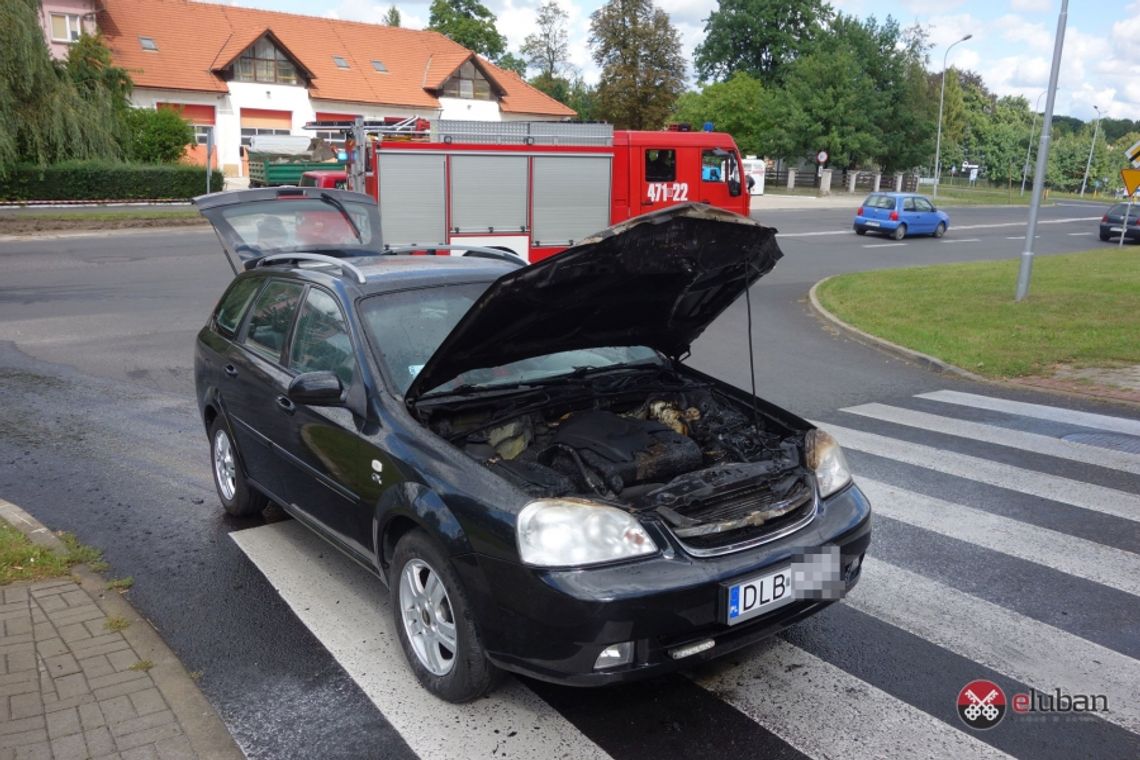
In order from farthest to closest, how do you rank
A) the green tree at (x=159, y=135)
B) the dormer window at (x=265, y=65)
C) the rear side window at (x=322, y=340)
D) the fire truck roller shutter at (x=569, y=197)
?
the dormer window at (x=265, y=65), the green tree at (x=159, y=135), the fire truck roller shutter at (x=569, y=197), the rear side window at (x=322, y=340)

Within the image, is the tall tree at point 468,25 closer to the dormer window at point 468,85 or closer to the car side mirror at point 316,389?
the dormer window at point 468,85

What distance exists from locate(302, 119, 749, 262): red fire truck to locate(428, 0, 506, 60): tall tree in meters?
58.4

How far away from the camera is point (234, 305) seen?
5848 mm

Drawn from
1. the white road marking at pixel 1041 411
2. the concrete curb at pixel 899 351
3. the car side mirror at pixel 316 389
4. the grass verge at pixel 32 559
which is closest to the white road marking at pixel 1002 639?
the car side mirror at pixel 316 389

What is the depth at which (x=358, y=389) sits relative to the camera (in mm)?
4203

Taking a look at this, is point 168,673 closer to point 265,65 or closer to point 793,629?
point 793,629

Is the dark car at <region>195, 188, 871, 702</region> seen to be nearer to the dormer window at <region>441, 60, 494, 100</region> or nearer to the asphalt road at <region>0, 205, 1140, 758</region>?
the asphalt road at <region>0, 205, 1140, 758</region>

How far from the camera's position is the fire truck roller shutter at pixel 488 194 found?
16.2 metres

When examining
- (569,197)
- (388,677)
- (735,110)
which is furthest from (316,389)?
(735,110)

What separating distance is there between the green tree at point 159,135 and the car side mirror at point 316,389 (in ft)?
123

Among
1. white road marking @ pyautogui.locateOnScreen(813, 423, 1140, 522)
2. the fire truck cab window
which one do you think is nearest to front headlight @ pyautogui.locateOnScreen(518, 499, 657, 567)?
white road marking @ pyautogui.locateOnScreen(813, 423, 1140, 522)

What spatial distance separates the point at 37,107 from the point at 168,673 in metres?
31.9

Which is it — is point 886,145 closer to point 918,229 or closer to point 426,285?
point 918,229

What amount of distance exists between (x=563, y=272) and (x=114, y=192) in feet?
109
